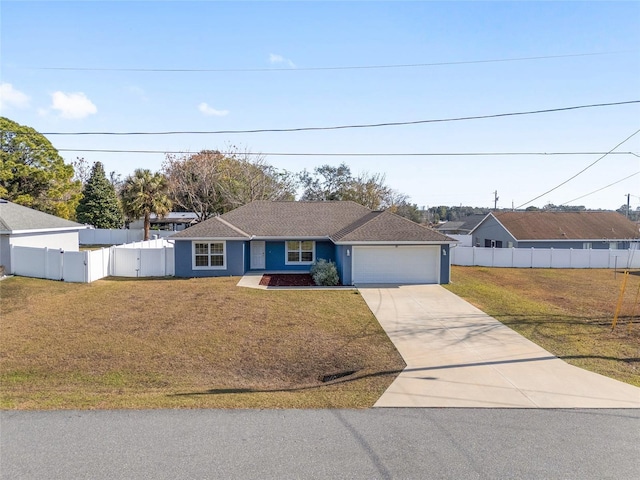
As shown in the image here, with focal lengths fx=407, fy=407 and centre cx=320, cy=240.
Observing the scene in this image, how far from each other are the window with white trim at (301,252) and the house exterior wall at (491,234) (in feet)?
63.3

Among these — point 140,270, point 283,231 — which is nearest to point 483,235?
point 283,231

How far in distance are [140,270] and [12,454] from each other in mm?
17309

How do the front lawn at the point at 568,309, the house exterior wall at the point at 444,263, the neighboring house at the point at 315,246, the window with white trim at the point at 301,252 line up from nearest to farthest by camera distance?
the front lawn at the point at 568,309
the neighboring house at the point at 315,246
the house exterior wall at the point at 444,263
the window with white trim at the point at 301,252

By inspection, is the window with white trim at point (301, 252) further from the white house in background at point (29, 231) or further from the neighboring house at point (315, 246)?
the white house in background at point (29, 231)

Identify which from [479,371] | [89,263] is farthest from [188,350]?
[89,263]

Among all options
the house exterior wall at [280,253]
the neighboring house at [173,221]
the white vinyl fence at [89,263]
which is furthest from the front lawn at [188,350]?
the neighboring house at [173,221]

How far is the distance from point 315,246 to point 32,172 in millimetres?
30866

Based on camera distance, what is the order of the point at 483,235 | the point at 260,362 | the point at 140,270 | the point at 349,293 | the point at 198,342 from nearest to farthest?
the point at 260,362 → the point at 198,342 → the point at 349,293 → the point at 140,270 → the point at 483,235

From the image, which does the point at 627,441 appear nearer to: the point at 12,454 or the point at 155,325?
the point at 12,454

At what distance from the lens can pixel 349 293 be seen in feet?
59.1

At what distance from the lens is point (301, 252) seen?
79.8 feet

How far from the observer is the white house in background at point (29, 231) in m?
19.9

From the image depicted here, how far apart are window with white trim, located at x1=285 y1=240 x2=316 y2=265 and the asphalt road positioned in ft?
56.9

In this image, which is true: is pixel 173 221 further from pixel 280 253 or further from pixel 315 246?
pixel 315 246
